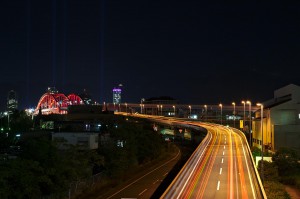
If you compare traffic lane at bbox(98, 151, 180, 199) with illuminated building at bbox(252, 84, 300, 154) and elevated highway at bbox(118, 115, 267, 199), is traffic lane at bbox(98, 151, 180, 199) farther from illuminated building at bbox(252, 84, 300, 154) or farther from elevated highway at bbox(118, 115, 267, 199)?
illuminated building at bbox(252, 84, 300, 154)

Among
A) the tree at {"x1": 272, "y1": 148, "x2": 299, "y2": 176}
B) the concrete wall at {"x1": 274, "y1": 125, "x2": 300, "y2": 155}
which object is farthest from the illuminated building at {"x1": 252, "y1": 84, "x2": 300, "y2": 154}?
the tree at {"x1": 272, "y1": 148, "x2": 299, "y2": 176}

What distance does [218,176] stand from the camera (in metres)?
35.5

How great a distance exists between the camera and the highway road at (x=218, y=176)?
28938mm

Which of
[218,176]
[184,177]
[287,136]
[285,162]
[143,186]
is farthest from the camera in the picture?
[287,136]

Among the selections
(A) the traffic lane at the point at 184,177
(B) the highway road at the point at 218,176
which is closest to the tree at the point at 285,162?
(B) the highway road at the point at 218,176

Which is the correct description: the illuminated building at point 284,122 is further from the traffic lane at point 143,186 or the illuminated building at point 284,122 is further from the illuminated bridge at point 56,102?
the illuminated bridge at point 56,102

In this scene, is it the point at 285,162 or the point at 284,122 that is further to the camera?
the point at 284,122

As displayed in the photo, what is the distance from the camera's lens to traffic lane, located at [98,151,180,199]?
4176cm

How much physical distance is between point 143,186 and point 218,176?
13.7 metres

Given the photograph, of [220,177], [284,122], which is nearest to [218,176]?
[220,177]

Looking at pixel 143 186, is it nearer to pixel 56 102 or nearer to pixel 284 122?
pixel 284 122

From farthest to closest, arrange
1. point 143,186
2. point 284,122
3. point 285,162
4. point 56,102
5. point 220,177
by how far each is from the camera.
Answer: point 56,102 → point 284,122 → point 143,186 → point 285,162 → point 220,177

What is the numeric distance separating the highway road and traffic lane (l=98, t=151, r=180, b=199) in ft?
18.4

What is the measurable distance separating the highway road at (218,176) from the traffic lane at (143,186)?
561 centimetres
